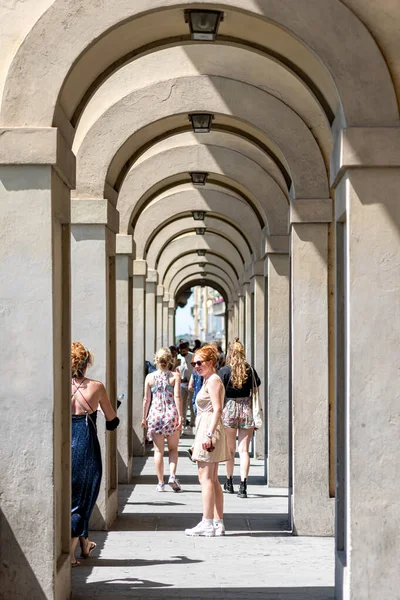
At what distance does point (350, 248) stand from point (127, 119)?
17.3 ft

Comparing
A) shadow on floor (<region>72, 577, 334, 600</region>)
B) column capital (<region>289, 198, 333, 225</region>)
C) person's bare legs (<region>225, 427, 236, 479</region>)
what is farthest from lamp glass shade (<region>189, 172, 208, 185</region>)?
shadow on floor (<region>72, 577, 334, 600</region>)

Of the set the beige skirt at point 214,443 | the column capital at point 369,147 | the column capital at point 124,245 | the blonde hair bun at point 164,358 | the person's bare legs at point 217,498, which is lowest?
the person's bare legs at point 217,498

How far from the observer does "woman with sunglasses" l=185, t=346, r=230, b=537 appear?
34.0ft

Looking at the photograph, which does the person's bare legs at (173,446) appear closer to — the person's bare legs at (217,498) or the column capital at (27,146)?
the person's bare legs at (217,498)

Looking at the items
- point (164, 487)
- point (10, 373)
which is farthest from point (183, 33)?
point (164, 487)

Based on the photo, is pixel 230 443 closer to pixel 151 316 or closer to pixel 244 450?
pixel 244 450

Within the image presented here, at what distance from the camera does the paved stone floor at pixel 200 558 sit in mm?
8176

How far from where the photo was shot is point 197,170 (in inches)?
642

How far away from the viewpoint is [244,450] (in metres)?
12.9

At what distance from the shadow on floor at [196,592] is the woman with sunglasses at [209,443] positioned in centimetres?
210

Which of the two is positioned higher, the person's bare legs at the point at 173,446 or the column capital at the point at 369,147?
the column capital at the point at 369,147

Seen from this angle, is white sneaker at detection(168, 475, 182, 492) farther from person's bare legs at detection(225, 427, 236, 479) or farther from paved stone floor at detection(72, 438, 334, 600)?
person's bare legs at detection(225, 427, 236, 479)

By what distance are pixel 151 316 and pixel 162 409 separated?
10145 mm

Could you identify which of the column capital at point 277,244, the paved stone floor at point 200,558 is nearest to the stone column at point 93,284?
the paved stone floor at point 200,558
